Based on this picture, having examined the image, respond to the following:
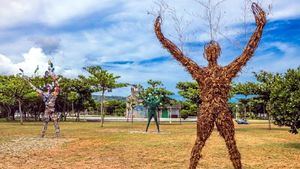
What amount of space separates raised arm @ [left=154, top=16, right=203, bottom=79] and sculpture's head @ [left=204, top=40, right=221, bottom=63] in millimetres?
359

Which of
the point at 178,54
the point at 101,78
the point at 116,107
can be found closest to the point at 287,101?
the point at 178,54

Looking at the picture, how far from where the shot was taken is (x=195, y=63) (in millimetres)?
9992

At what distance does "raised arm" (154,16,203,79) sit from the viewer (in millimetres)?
9961

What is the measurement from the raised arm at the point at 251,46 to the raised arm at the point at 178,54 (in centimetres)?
70

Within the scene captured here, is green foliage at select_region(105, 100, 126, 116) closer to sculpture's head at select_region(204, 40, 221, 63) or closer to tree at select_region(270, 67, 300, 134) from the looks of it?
tree at select_region(270, 67, 300, 134)

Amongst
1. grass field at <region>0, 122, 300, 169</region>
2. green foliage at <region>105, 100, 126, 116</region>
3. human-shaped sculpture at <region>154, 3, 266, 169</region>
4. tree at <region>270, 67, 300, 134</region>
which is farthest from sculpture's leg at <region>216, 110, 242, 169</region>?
green foliage at <region>105, 100, 126, 116</region>

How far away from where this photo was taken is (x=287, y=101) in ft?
63.6

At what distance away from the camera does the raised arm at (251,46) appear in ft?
31.8

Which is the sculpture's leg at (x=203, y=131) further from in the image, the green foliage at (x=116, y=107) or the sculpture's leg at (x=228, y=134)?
the green foliage at (x=116, y=107)

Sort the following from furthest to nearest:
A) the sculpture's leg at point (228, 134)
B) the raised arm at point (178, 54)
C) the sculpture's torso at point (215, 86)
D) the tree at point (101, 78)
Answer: the tree at point (101, 78) → the raised arm at point (178, 54) → the sculpture's torso at point (215, 86) → the sculpture's leg at point (228, 134)

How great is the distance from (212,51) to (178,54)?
78 cm

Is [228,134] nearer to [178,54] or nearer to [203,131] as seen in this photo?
[203,131]

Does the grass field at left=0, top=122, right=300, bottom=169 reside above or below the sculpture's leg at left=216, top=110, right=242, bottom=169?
below

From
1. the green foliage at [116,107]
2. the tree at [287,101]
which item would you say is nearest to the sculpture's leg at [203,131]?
the tree at [287,101]
